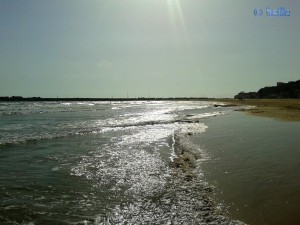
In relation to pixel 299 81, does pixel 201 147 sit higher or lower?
lower

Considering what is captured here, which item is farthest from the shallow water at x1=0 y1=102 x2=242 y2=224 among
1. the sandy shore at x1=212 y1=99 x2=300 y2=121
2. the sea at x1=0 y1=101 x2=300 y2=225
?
the sandy shore at x1=212 y1=99 x2=300 y2=121

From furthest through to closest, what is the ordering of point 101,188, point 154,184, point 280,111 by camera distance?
point 280,111 < point 154,184 < point 101,188

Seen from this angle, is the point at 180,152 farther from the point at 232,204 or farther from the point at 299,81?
the point at 299,81

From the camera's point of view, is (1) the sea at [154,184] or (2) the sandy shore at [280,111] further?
(2) the sandy shore at [280,111]

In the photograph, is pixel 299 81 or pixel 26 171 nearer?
pixel 26 171

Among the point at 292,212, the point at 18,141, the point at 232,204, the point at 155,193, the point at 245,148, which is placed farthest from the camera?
the point at 18,141

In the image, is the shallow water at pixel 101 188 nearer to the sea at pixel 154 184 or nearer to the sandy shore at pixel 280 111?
the sea at pixel 154 184

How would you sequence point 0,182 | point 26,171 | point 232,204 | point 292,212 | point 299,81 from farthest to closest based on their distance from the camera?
point 299,81, point 26,171, point 0,182, point 232,204, point 292,212

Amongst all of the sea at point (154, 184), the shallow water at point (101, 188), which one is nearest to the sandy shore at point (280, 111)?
the sea at point (154, 184)

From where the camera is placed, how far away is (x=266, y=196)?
8.07 metres

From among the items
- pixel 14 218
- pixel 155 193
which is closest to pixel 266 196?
pixel 155 193

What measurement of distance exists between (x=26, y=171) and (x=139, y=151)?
5.81 metres

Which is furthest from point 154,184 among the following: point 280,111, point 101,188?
point 280,111

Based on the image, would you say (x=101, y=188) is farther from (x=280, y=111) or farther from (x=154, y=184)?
(x=280, y=111)
